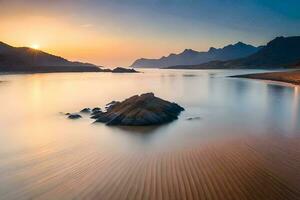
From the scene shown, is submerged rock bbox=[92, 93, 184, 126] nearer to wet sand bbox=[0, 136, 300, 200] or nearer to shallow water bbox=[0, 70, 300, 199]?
shallow water bbox=[0, 70, 300, 199]

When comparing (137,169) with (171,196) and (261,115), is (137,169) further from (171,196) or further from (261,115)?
(261,115)

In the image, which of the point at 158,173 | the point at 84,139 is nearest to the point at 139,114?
the point at 84,139

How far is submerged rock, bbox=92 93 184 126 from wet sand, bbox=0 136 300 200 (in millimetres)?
6723

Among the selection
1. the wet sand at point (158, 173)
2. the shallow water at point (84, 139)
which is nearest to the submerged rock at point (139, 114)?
the shallow water at point (84, 139)

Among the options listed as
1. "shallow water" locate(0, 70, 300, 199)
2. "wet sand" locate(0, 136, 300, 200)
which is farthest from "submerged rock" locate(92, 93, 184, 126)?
"wet sand" locate(0, 136, 300, 200)

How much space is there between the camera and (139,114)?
2628 cm

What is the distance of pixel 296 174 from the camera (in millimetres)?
13750

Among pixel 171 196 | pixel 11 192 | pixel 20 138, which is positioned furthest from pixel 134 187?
pixel 20 138

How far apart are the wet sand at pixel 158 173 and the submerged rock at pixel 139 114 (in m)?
6.72

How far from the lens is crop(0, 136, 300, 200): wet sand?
1193cm

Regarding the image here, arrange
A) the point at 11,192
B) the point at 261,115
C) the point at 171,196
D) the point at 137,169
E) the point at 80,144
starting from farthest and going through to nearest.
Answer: the point at 261,115
the point at 80,144
the point at 137,169
the point at 11,192
the point at 171,196

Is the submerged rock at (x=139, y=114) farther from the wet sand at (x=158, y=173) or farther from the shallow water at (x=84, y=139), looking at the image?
the wet sand at (x=158, y=173)

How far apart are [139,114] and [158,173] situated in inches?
483

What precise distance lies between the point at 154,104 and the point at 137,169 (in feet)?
46.1
